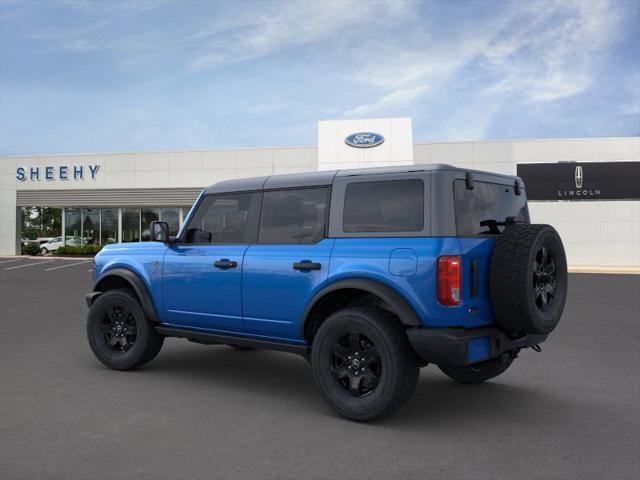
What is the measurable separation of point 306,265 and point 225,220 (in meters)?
1.26

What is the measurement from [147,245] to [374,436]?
10.9 ft

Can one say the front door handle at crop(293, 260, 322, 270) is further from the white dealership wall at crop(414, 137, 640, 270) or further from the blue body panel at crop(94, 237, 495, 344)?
the white dealership wall at crop(414, 137, 640, 270)

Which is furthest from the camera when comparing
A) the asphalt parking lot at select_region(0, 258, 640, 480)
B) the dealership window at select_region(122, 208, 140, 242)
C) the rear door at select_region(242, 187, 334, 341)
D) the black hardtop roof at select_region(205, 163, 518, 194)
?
the dealership window at select_region(122, 208, 140, 242)

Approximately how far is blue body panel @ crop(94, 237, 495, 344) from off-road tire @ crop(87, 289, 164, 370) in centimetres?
28

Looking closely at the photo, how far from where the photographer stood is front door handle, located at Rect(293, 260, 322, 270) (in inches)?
191

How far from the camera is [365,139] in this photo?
29.6 meters

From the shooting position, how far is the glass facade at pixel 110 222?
34.8 metres

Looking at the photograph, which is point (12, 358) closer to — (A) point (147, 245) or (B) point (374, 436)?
(A) point (147, 245)

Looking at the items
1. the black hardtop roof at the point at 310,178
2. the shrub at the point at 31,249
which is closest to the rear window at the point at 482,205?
the black hardtop roof at the point at 310,178

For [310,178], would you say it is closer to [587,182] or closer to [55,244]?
[587,182]

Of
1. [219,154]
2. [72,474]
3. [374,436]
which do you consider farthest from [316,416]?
[219,154]

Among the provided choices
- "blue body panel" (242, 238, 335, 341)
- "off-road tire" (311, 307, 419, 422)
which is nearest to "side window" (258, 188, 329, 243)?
"blue body panel" (242, 238, 335, 341)

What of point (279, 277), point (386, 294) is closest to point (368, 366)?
point (386, 294)

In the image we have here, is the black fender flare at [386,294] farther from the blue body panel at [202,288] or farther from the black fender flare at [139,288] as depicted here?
the black fender flare at [139,288]
